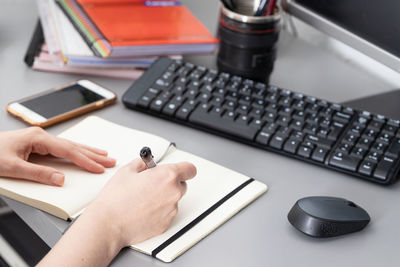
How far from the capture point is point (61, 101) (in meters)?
0.92

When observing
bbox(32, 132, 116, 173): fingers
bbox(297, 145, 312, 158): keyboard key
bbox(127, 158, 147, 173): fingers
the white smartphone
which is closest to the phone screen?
the white smartphone

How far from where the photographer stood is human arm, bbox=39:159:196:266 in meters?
0.64

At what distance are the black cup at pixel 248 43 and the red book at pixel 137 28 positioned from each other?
0.24 ft

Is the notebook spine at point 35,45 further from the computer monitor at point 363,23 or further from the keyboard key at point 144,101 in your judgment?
the computer monitor at point 363,23

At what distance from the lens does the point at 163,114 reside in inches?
35.3

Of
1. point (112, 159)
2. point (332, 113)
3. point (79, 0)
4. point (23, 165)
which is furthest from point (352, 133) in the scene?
point (79, 0)

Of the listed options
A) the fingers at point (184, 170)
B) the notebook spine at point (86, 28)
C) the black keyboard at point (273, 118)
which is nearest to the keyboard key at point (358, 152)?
the black keyboard at point (273, 118)

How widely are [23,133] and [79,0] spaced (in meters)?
0.42

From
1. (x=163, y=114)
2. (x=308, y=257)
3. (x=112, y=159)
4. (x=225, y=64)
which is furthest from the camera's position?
(x=225, y=64)

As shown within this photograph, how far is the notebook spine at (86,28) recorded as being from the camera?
1.00m

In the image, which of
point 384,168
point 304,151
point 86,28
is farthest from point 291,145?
point 86,28

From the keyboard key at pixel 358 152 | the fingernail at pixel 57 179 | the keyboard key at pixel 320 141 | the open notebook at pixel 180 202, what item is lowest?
the open notebook at pixel 180 202

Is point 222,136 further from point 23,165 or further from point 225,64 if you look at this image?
point 23,165

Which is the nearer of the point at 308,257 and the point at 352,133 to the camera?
the point at 308,257
